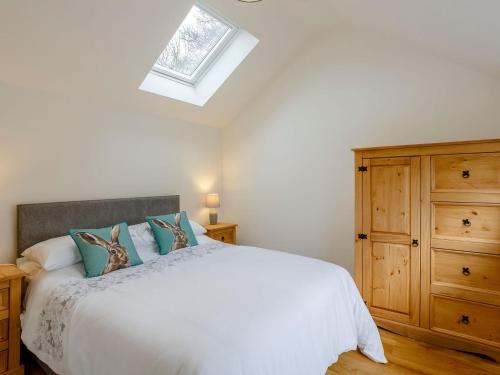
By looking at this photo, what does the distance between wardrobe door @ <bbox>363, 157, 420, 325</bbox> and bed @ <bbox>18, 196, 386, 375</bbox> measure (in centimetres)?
48

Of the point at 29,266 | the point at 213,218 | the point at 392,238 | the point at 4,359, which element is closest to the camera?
the point at 4,359

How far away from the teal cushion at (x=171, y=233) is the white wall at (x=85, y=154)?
62cm

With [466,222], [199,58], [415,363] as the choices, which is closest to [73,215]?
[199,58]

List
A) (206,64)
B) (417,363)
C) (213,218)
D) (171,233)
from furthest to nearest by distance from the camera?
(213,218) < (206,64) < (171,233) < (417,363)

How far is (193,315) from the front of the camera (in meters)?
1.45

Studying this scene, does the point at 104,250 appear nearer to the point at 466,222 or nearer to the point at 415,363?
the point at 415,363

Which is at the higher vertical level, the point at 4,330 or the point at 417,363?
the point at 4,330

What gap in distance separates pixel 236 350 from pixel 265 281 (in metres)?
0.71

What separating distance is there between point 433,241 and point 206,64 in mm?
2946

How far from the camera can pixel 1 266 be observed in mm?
2158

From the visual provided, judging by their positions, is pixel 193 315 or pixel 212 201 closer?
pixel 193 315

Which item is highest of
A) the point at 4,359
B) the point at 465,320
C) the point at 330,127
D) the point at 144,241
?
the point at 330,127

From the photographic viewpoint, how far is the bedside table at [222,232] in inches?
144

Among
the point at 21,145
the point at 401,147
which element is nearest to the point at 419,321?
the point at 401,147
